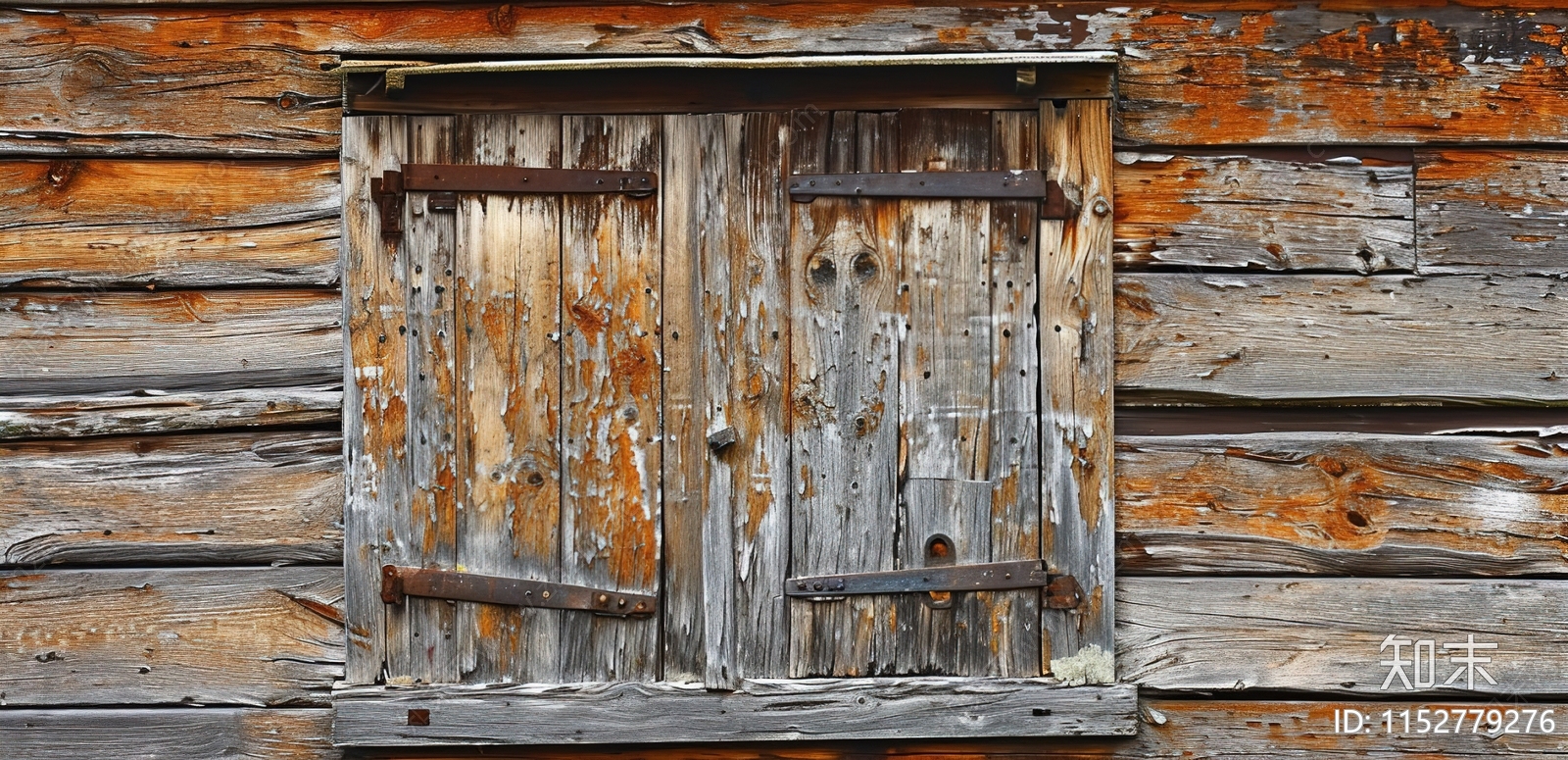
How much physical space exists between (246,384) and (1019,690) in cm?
167

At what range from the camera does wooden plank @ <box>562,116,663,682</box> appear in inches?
81.8

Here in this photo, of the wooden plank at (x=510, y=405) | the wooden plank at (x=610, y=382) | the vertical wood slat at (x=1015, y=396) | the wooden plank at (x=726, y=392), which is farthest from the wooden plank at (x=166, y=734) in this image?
the vertical wood slat at (x=1015, y=396)

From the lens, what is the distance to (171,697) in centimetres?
211

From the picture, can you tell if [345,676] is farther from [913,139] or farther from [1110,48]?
[1110,48]

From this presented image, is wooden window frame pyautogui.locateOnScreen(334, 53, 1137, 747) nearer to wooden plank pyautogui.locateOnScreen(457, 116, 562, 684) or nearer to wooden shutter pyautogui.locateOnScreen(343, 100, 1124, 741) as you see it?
wooden shutter pyautogui.locateOnScreen(343, 100, 1124, 741)

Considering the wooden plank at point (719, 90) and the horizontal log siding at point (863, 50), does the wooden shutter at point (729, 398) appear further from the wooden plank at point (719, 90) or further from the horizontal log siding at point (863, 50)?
the horizontal log siding at point (863, 50)

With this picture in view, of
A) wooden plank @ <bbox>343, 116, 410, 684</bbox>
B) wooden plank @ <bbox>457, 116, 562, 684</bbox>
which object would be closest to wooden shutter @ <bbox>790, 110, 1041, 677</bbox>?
wooden plank @ <bbox>457, 116, 562, 684</bbox>

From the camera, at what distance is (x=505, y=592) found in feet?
6.79

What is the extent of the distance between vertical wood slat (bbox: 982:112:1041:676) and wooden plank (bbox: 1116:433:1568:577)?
0.20m

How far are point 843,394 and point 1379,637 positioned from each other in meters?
1.18

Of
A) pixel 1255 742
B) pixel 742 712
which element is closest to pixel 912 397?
pixel 742 712

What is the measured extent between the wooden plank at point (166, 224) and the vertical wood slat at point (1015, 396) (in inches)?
52.8

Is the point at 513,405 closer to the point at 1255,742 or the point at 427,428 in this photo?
the point at 427,428

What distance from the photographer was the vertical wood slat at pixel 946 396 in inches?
81.8
